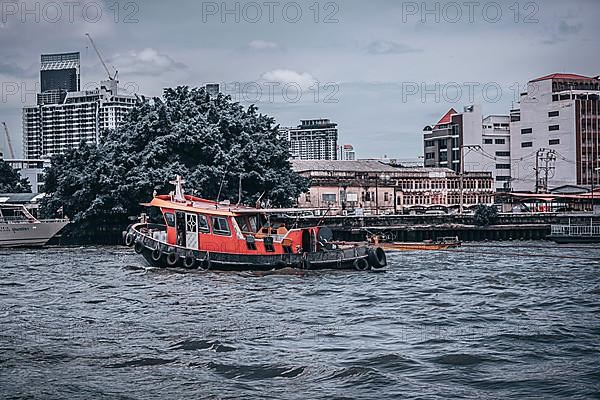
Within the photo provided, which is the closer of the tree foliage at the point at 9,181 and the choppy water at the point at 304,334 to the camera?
the choppy water at the point at 304,334

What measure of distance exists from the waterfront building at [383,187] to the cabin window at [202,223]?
37703 mm

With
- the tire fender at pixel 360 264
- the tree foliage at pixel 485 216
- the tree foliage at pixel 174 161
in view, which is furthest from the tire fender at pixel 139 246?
the tree foliage at pixel 485 216

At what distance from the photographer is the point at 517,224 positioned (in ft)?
237

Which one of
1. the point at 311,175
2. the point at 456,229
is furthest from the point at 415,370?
the point at 311,175

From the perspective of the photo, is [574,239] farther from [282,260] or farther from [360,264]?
[282,260]

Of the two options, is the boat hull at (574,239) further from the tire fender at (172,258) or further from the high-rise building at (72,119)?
→ the high-rise building at (72,119)

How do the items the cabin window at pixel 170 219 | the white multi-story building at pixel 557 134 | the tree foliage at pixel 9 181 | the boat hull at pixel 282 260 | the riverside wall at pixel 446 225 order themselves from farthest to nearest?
the white multi-story building at pixel 557 134
the tree foliage at pixel 9 181
the riverside wall at pixel 446 225
the cabin window at pixel 170 219
the boat hull at pixel 282 260

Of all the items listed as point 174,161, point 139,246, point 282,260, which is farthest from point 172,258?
point 174,161

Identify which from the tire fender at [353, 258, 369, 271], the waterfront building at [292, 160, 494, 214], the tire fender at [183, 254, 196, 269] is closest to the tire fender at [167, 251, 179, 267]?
the tire fender at [183, 254, 196, 269]

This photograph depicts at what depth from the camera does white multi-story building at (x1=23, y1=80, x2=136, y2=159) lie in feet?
549

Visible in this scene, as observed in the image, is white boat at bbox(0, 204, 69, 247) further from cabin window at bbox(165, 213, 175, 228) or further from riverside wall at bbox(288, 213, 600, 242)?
cabin window at bbox(165, 213, 175, 228)

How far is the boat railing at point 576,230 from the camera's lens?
6175cm

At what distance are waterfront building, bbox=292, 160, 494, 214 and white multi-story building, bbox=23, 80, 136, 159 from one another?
82055mm

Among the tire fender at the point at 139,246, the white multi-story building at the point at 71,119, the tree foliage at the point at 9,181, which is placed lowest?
the tire fender at the point at 139,246
